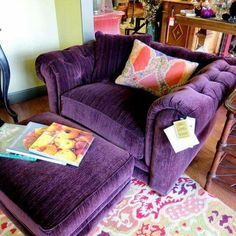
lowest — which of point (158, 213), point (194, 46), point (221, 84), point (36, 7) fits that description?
point (158, 213)

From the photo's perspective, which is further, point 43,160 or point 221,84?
point 221,84

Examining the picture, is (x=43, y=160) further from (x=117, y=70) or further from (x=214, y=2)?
(x=214, y=2)

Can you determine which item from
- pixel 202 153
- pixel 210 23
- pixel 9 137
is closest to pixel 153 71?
pixel 202 153

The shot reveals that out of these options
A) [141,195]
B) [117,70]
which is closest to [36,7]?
[117,70]

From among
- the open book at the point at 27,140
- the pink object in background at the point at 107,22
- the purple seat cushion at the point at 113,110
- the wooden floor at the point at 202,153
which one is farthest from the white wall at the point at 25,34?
the open book at the point at 27,140

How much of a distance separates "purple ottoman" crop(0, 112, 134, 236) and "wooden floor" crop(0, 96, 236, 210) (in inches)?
25.3

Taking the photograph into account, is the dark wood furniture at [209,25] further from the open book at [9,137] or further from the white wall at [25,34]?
the open book at [9,137]

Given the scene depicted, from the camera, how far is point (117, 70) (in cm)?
186

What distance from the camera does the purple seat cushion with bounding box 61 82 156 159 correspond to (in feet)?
4.45

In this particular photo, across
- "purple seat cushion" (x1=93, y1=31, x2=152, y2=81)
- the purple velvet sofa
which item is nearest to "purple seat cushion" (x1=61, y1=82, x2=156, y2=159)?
the purple velvet sofa

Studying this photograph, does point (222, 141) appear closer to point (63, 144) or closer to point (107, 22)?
point (63, 144)

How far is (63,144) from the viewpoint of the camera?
3.65 feet

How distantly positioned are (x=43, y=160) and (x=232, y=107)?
954mm

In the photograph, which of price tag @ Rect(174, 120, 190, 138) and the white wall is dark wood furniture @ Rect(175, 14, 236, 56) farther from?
price tag @ Rect(174, 120, 190, 138)
